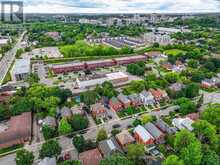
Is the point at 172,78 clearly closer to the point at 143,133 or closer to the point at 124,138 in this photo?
the point at 143,133

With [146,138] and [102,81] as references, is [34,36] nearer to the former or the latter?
[102,81]

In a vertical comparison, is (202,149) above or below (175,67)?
below

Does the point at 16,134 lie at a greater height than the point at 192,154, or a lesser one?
lesser

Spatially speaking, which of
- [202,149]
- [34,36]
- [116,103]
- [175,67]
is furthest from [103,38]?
[202,149]

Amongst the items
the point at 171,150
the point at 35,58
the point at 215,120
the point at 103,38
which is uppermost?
the point at 103,38

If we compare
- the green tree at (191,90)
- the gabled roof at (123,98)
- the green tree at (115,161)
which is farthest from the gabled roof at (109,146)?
the green tree at (191,90)

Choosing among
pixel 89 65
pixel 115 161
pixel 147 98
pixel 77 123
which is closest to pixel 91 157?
pixel 115 161
